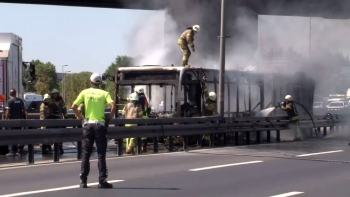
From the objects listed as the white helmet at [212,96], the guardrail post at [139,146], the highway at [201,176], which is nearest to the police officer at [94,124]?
the highway at [201,176]

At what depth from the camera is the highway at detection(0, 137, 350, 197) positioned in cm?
952

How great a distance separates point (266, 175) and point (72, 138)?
4651 millimetres

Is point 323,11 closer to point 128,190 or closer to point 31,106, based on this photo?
point 31,106

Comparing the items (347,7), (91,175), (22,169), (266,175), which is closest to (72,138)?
(22,169)

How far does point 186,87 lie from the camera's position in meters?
Result: 17.5

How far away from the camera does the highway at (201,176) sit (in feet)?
31.2

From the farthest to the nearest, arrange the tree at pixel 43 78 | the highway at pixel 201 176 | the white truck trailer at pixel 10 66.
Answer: the tree at pixel 43 78 < the white truck trailer at pixel 10 66 < the highway at pixel 201 176

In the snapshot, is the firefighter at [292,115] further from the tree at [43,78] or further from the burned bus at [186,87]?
the tree at [43,78]

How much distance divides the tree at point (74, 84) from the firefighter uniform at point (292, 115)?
4368 centimetres

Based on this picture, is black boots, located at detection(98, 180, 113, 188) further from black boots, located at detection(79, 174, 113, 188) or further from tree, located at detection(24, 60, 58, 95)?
tree, located at detection(24, 60, 58, 95)

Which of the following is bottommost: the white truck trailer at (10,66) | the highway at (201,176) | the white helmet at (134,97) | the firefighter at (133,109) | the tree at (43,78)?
the highway at (201,176)

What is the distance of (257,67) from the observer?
2286 centimetres

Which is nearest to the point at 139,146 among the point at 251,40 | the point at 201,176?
the point at 201,176

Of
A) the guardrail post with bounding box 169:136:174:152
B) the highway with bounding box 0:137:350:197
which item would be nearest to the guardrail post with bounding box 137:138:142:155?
the highway with bounding box 0:137:350:197
